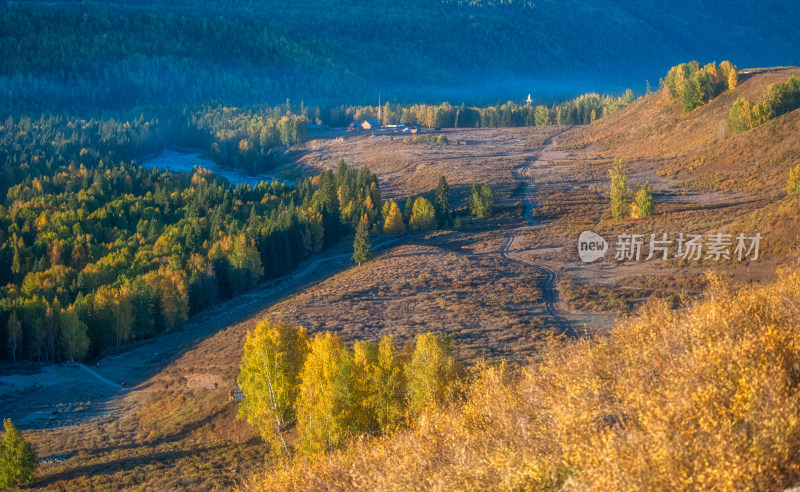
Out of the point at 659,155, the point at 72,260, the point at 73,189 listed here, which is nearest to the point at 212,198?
the point at 72,260

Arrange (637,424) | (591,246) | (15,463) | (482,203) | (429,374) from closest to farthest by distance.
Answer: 1. (637,424)
2. (429,374)
3. (15,463)
4. (591,246)
5. (482,203)

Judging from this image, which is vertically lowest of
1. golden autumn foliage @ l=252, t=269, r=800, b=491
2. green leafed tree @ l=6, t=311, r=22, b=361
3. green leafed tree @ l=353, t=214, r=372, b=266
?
green leafed tree @ l=6, t=311, r=22, b=361

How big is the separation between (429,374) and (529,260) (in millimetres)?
43130

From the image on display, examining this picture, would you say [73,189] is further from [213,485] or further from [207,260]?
[213,485]

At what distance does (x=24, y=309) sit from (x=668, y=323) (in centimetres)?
6331

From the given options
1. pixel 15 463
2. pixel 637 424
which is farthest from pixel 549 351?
pixel 15 463

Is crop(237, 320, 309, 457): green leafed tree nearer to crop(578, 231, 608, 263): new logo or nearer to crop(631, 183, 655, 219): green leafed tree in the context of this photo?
crop(578, 231, 608, 263): new logo

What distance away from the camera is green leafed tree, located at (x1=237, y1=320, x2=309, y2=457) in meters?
32.0

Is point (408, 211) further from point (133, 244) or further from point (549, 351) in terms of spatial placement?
point (549, 351)

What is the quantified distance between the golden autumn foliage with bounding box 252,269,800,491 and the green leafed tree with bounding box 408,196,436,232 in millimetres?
72448

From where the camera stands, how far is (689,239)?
6184 cm

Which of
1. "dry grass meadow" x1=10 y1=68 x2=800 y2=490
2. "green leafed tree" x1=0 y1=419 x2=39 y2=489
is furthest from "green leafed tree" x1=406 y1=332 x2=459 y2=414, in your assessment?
"green leafed tree" x1=0 y1=419 x2=39 y2=489

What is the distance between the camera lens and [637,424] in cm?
1324

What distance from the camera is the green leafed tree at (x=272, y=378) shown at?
3195cm
